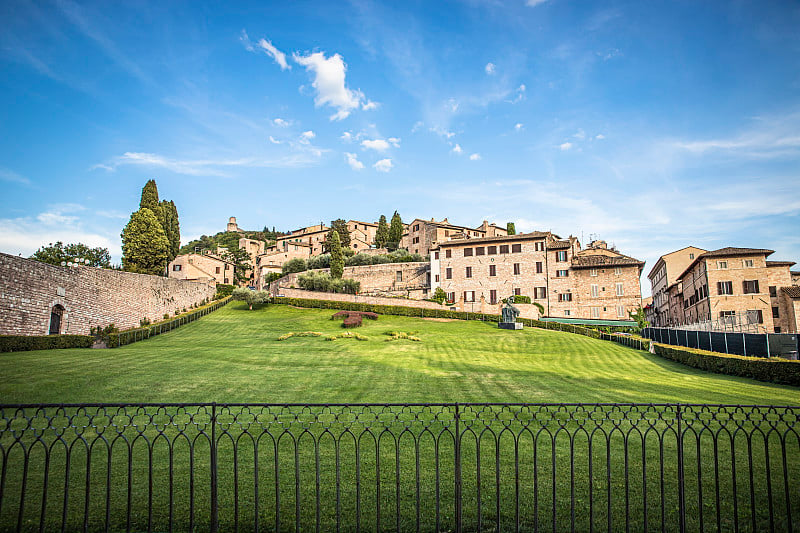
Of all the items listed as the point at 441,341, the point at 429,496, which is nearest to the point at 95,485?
the point at 429,496

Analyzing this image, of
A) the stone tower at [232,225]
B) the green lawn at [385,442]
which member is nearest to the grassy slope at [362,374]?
the green lawn at [385,442]

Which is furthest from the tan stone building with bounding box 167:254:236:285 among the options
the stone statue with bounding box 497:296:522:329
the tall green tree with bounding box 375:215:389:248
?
the stone statue with bounding box 497:296:522:329

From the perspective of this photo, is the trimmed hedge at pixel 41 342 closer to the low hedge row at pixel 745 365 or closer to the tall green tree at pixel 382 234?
the low hedge row at pixel 745 365

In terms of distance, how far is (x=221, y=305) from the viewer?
50.4 meters

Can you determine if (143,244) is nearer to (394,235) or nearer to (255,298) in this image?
(255,298)

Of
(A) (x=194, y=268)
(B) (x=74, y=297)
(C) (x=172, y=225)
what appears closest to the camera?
(B) (x=74, y=297)

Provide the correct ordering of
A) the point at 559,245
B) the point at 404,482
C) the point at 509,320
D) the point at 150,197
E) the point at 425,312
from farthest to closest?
the point at 559,245 → the point at 150,197 → the point at 425,312 → the point at 509,320 → the point at 404,482

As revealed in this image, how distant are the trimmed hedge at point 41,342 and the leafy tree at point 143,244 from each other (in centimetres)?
2318

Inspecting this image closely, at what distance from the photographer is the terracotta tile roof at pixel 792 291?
4031 cm

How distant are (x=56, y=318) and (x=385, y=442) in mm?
24220

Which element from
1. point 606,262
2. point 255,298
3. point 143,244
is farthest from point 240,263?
point 606,262

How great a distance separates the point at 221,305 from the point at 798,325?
184 ft

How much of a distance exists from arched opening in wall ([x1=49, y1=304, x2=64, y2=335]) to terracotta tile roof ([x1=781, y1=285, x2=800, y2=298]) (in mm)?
55598

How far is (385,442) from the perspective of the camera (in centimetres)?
908
